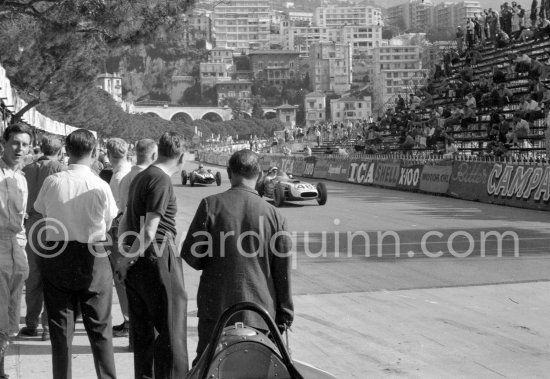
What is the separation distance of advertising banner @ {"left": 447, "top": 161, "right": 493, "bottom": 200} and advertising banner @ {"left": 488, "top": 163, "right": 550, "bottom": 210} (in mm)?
260

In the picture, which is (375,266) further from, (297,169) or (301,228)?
(297,169)

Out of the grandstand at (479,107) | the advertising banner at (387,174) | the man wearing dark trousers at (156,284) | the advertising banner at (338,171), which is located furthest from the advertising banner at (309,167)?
the man wearing dark trousers at (156,284)

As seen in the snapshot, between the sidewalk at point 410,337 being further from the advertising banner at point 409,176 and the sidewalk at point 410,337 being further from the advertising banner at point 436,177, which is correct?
the advertising banner at point 409,176

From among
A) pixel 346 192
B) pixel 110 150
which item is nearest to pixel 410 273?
pixel 110 150

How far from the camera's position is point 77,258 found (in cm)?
569

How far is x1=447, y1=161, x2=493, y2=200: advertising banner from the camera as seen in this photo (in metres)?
23.2

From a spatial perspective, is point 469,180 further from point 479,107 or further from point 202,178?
point 202,178

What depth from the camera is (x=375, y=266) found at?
38.5 feet

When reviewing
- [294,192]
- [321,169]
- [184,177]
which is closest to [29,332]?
[294,192]

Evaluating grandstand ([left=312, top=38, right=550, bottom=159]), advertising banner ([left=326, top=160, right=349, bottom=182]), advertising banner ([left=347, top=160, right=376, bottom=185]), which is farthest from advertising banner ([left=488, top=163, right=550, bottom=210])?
advertising banner ([left=326, top=160, right=349, bottom=182])

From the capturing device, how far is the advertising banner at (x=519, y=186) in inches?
797

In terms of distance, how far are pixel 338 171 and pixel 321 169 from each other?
8.83 feet

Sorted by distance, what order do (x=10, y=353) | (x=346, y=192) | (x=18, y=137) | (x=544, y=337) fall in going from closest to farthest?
(x=18, y=137) → (x=10, y=353) → (x=544, y=337) → (x=346, y=192)

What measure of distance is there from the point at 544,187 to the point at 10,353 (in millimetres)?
15756
